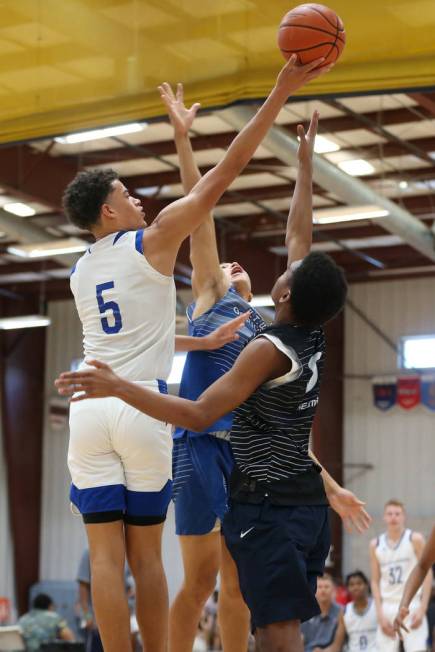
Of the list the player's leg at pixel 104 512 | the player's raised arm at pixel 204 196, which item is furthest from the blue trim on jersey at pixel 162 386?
the player's raised arm at pixel 204 196

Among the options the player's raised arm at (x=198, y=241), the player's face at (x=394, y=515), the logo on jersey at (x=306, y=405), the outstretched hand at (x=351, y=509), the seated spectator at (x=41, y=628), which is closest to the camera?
the logo on jersey at (x=306, y=405)

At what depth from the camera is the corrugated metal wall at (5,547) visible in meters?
25.8

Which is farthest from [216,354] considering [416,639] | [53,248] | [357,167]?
[357,167]

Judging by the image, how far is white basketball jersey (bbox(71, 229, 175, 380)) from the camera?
190 inches

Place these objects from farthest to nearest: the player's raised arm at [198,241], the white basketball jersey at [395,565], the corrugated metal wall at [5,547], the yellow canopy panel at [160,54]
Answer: the corrugated metal wall at [5,547] → the white basketball jersey at [395,565] → the yellow canopy panel at [160,54] → the player's raised arm at [198,241]

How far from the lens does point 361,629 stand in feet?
41.9

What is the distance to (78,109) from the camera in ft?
27.2

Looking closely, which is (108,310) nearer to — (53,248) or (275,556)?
(275,556)

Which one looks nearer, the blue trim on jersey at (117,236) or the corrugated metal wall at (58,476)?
the blue trim on jersey at (117,236)

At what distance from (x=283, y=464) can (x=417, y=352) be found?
756 inches

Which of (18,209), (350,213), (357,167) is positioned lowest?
(350,213)

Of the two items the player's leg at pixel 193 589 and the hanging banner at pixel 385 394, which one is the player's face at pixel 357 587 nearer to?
the player's leg at pixel 193 589

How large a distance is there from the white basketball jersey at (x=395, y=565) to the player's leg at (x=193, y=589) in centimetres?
714

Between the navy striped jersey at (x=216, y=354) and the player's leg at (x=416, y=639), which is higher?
the navy striped jersey at (x=216, y=354)
